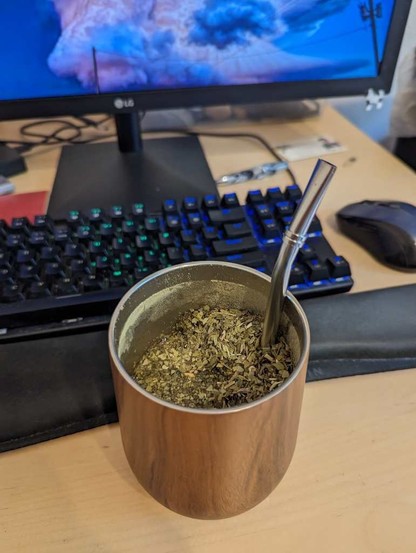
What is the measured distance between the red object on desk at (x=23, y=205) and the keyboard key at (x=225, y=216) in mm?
188

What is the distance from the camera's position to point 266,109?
71 cm

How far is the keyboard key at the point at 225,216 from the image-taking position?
0.44 m

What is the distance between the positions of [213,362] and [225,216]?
194 millimetres

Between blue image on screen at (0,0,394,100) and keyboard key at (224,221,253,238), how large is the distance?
0.61 feet

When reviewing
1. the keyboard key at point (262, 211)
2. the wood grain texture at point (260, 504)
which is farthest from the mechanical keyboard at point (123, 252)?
the wood grain texture at point (260, 504)

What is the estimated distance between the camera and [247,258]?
1.36ft

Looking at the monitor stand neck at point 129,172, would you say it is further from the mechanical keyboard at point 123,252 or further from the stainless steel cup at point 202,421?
the stainless steel cup at point 202,421

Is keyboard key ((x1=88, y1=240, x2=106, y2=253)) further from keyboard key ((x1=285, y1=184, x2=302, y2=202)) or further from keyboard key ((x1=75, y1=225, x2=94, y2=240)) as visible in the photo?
keyboard key ((x1=285, y1=184, x2=302, y2=202))

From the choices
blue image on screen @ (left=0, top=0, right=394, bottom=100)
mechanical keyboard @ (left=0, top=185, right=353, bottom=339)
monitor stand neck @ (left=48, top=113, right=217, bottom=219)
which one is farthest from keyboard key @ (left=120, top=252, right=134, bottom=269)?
blue image on screen @ (left=0, top=0, right=394, bottom=100)

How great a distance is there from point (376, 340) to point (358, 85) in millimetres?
331

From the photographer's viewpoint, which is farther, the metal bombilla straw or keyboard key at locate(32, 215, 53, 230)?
keyboard key at locate(32, 215, 53, 230)

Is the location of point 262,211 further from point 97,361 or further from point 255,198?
point 97,361

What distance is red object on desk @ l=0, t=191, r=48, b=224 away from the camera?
0.51m

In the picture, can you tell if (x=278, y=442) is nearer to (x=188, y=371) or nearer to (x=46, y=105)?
(x=188, y=371)
